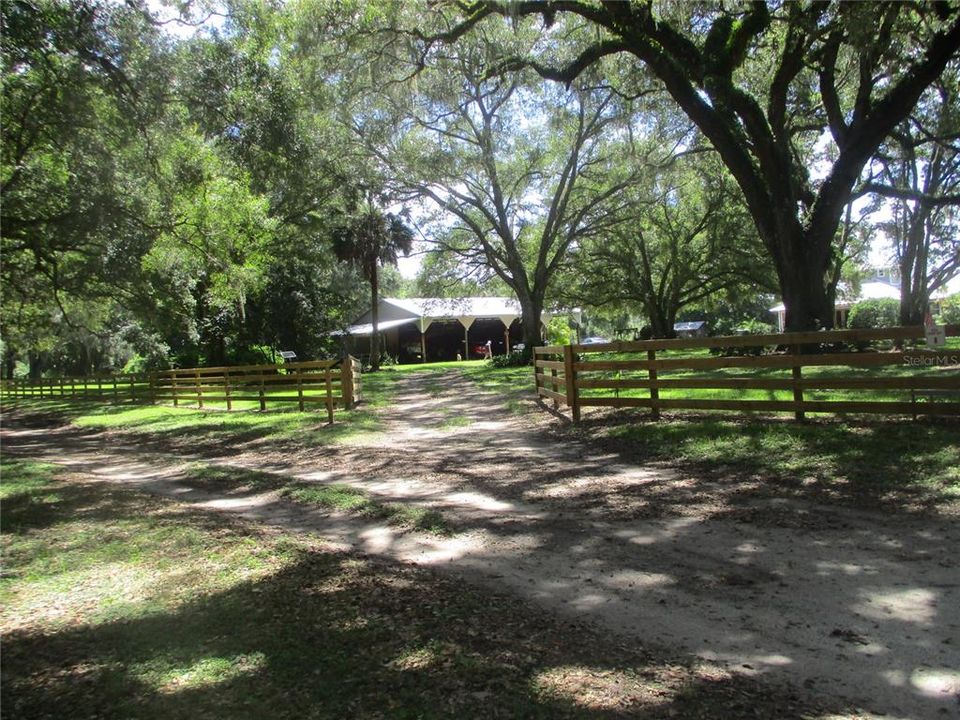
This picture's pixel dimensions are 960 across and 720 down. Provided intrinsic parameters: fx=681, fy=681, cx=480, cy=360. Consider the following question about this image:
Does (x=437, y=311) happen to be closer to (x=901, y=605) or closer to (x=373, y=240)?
(x=373, y=240)

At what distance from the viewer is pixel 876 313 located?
43281mm

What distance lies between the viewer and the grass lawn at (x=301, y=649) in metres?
2.98

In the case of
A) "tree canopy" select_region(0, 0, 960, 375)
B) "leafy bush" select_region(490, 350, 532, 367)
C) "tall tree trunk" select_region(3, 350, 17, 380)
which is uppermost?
"tree canopy" select_region(0, 0, 960, 375)

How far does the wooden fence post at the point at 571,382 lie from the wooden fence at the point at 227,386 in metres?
5.41

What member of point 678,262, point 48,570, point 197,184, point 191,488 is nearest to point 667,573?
point 48,570

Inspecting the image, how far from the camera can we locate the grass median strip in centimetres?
633

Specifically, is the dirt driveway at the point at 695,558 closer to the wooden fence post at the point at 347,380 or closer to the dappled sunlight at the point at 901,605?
the dappled sunlight at the point at 901,605

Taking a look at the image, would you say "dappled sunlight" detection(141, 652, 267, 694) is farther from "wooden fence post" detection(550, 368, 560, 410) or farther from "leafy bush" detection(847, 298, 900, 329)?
Result: "leafy bush" detection(847, 298, 900, 329)

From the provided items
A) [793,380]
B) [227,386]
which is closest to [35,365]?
[227,386]

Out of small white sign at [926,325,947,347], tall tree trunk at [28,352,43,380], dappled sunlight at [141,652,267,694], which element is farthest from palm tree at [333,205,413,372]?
tall tree trunk at [28,352,43,380]

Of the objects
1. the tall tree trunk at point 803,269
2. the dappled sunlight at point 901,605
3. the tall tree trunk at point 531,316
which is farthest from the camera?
the tall tree trunk at point 531,316

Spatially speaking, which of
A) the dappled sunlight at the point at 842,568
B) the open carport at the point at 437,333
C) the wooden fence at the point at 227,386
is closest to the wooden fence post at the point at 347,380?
the wooden fence at the point at 227,386

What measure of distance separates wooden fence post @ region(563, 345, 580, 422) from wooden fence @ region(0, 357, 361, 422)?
17.8ft

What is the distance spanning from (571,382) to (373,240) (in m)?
27.5
